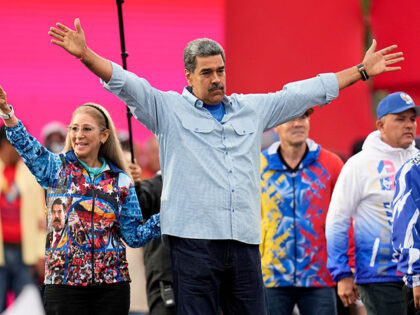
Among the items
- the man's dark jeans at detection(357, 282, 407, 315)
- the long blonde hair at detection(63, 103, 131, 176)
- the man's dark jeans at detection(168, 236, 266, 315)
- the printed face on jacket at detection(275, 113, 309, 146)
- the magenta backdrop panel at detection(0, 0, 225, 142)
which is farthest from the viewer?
the magenta backdrop panel at detection(0, 0, 225, 142)

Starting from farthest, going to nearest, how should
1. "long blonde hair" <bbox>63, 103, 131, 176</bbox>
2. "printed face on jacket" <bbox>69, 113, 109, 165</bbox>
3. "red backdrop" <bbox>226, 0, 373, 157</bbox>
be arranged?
"red backdrop" <bbox>226, 0, 373, 157</bbox>, "long blonde hair" <bbox>63, 103, 131, 176</bbox>, "printed face on jacket" <bbox>69, 113, 109, 165</bbox>

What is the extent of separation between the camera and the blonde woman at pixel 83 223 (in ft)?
16.1

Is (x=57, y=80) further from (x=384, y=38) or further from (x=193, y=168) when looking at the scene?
(x=193, y=168)

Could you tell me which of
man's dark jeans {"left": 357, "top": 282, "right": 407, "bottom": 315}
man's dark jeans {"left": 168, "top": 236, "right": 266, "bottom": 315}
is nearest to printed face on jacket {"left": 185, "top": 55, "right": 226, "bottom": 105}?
man's dark jeans {"left": 168, "top": 236, "right": 266, "bottom": 315}

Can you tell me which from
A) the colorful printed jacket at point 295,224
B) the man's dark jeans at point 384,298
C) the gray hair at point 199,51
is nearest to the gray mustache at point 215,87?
the gray hair at point 199,51

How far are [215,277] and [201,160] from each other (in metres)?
0.60

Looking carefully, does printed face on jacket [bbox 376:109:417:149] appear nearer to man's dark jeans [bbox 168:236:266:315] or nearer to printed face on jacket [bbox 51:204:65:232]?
man's dark jeans [bbox 168:236:266:315]

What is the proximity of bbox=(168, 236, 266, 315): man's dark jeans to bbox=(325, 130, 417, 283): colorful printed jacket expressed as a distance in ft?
4.87

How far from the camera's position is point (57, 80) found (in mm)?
10906

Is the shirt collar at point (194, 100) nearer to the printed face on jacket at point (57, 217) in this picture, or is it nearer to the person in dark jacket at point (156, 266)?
the printed face on jacket at point (57, 217)

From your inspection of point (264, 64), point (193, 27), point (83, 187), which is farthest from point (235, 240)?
point (264, 64)

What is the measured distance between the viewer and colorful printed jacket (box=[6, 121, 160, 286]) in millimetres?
4902

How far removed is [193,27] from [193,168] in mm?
6744

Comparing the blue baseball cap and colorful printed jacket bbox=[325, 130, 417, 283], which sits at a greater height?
the blue baseball cap
